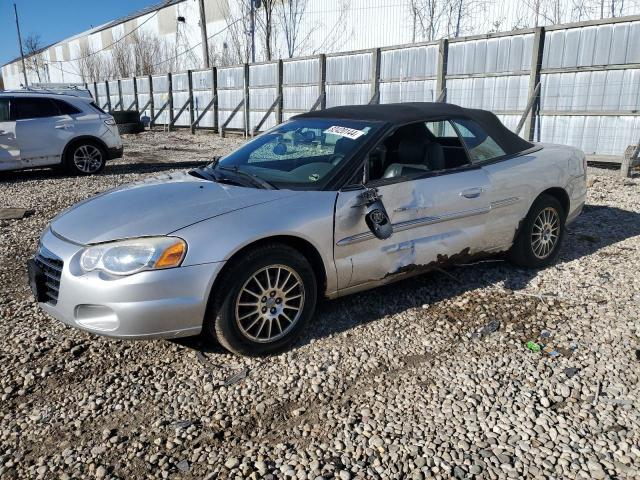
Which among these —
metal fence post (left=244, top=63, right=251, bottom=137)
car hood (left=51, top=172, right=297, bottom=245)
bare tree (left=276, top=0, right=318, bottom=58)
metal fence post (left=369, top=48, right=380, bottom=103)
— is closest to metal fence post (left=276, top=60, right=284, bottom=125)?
metal fence post (left=244, top=63, right=251, bottom=137)

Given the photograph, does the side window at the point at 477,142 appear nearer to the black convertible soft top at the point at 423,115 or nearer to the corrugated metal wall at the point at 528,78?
the black convertible soft top at the point at 423,115

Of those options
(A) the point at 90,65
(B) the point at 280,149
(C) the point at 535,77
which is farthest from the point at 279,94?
(A) the point at 90,65

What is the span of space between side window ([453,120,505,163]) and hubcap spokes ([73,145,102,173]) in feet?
27.2

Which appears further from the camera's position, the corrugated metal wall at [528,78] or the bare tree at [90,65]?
the bare tree at [90,65]

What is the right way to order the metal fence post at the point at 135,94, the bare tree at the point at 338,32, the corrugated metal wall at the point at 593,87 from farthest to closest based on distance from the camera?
the metal fence post at the point at 135,94, the bare tree at the point at 338,32, the corrugated metal wall at the point at 593,87

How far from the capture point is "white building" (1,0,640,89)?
20.4 meters

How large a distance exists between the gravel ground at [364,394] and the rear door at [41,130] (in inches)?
252

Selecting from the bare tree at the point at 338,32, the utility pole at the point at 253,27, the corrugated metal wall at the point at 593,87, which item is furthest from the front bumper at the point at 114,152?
the utility pole at the point at 253,27

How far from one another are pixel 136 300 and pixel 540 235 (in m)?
3.54

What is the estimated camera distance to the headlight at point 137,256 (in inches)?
110

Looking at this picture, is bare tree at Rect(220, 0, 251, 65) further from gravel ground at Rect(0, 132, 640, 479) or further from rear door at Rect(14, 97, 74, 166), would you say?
gravel ground at Rect(0, 132, 640, 479)

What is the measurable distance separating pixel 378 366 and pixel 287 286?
741 mm

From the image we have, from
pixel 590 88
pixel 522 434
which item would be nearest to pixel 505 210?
pixel 522 434

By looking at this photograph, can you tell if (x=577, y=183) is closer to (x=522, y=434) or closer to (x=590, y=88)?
(x=522, y=434)
